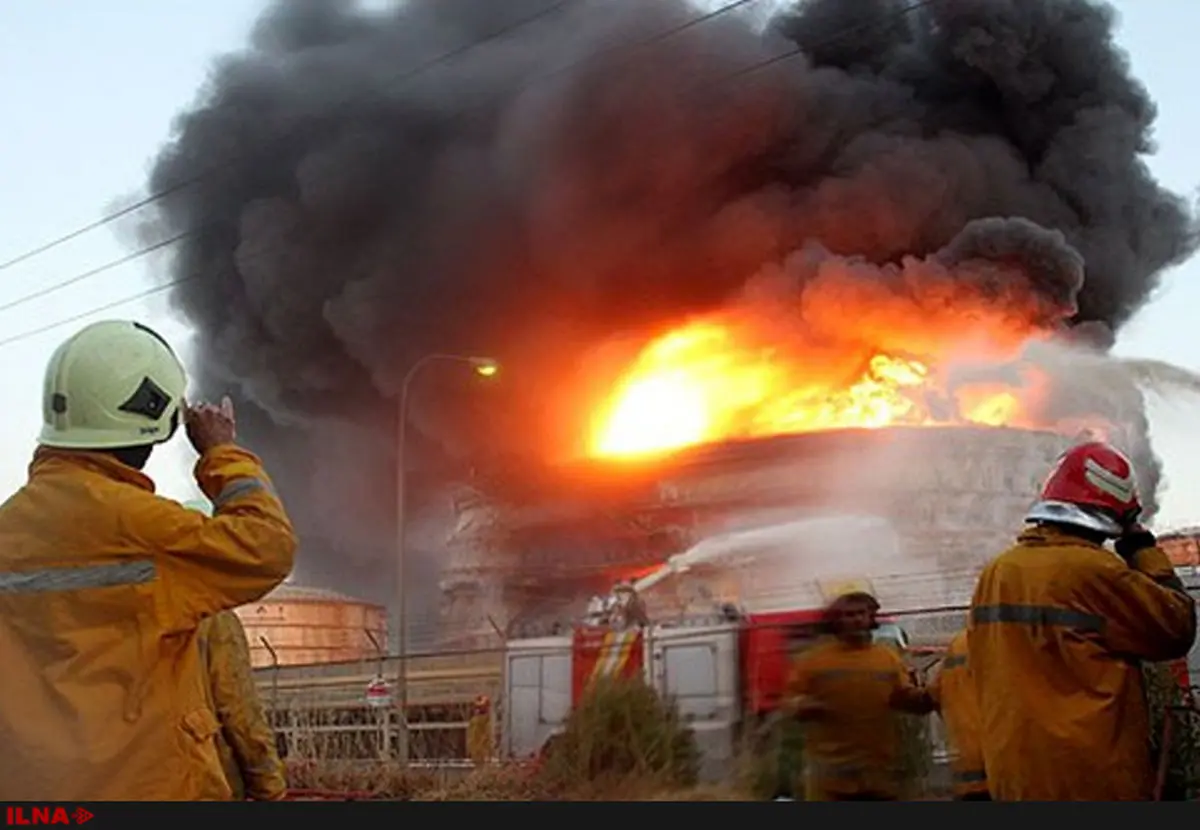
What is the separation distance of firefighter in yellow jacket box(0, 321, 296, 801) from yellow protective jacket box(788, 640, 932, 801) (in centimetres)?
323

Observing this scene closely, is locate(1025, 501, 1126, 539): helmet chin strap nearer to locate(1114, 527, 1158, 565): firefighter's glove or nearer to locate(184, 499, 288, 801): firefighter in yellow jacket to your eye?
locate(1114, 527, 1158, 565): firefighter's glove

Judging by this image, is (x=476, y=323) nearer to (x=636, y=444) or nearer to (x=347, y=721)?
(x=636, y=444)

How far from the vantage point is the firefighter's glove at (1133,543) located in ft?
11.5

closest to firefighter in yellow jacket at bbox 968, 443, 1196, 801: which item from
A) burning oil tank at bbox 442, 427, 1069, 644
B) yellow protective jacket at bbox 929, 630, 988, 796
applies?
yellow protective jacket at bbox 929, 630, 988, 796

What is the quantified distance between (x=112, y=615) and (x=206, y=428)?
498mm

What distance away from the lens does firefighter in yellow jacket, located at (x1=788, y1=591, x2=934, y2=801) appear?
5551 millimetres

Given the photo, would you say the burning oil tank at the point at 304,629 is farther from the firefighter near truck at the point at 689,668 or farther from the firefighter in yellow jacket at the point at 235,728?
the firefighter in yellow jacket at the point at 235,728

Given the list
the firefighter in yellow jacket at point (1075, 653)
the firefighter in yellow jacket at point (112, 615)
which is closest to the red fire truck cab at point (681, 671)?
the firefighter in yellow jacket at point (1075, 653)

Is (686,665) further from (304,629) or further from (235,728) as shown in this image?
(304,629)

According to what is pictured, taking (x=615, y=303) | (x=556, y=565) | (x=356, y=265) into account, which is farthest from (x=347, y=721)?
(x=356, y=265)

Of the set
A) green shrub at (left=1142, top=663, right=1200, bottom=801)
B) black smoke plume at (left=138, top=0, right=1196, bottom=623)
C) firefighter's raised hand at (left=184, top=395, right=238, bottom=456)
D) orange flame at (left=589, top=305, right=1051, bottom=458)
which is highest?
black smoke plume at (left=138, top=0, right=1196, bottom=623)

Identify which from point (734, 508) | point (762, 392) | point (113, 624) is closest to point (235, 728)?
point (113, 624)

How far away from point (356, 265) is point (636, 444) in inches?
326

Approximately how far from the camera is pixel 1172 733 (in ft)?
Result: 11.4
